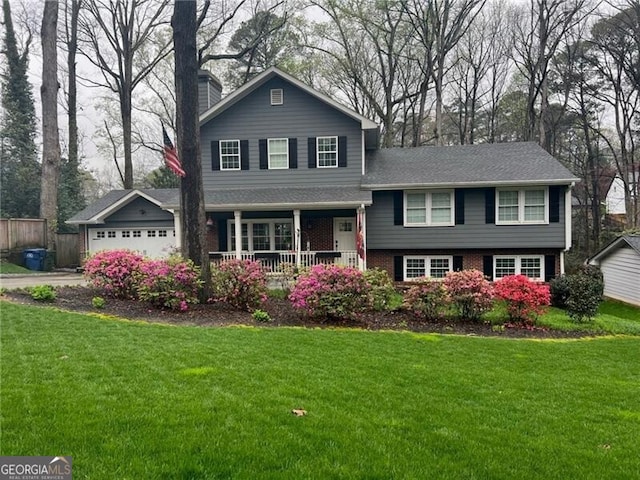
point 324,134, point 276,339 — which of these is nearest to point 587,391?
Answer: point 276,339

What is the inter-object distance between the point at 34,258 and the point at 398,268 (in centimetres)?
1531

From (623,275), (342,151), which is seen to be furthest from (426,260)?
(623,275)

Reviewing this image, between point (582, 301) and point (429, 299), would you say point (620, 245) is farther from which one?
point (429, 299)

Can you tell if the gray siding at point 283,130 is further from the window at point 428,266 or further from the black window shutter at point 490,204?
the black window shutter at point 490,204

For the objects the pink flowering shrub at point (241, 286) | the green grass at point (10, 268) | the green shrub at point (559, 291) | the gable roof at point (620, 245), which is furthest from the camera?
the green grass at point (10, 268)

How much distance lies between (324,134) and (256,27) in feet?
42.1

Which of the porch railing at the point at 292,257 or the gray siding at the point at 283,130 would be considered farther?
the gray siding at the point at 283,130

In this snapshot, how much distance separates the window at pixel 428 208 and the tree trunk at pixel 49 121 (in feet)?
50.1

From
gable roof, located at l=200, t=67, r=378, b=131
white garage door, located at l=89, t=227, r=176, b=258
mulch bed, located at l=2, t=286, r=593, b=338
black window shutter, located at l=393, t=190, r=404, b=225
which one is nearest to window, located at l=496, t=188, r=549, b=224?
black window shutter, located at l=393, t=190, r=404, b=225

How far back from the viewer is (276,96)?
1698cm

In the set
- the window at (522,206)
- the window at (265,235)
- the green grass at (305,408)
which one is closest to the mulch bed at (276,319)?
the green grass at (305,408)

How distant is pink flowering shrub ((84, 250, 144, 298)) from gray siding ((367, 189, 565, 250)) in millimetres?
8322

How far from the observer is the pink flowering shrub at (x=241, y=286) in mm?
10492

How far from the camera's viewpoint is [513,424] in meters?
3.90
